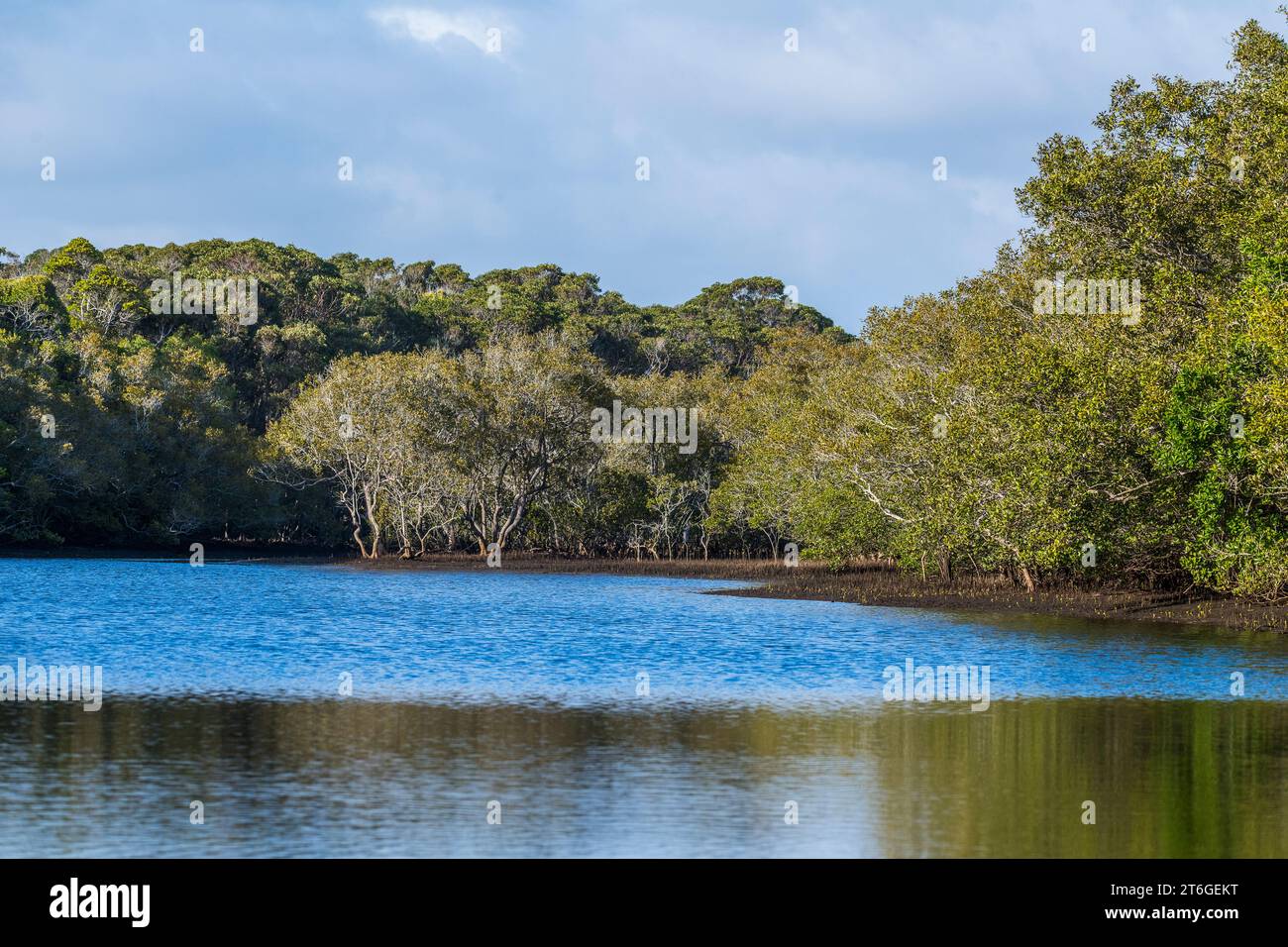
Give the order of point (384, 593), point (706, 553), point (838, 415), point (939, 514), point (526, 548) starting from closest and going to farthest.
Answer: point (939, 514) < point (384, 593) < point (838, 415) < point (706, 553) < point (526, 548)

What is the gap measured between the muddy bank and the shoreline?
1.3 inches

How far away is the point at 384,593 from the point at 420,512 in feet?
107

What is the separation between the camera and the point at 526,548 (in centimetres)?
8744

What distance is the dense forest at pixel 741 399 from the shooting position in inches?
1481

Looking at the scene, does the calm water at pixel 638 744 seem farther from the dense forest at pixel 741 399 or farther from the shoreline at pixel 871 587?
the dense forest at pixel 741 399

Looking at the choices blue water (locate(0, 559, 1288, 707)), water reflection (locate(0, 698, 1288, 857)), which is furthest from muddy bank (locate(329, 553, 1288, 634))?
water reflection (locate(0, 698, 1288, 857))

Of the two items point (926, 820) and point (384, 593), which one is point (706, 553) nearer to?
point (384, 593)

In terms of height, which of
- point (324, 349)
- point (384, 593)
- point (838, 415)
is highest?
point (324, 349)

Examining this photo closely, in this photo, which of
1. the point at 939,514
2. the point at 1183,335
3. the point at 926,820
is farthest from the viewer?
the point at 939,514

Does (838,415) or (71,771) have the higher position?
(838,415)

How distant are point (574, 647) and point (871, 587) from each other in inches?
879

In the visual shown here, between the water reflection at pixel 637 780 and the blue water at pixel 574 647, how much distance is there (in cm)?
243
